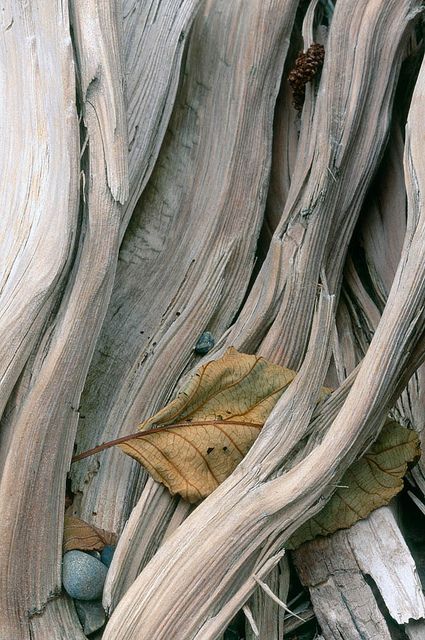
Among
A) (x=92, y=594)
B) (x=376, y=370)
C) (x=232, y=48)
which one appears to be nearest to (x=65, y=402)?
(x=92, y=594)

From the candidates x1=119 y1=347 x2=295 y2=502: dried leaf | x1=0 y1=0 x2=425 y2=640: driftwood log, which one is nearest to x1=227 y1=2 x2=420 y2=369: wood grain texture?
x1=0 y1=0 x2=425 y2=640: driftwood log

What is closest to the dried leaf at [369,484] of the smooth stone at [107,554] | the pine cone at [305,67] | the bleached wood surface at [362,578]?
the bleached wood surface at [362,578]

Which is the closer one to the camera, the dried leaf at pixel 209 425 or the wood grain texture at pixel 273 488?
the wood grain texture at pixel 273 488

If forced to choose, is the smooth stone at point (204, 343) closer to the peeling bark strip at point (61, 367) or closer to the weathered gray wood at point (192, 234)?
the weathered gray wood at point (192, 234)

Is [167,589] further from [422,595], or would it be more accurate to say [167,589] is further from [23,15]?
[23,15]

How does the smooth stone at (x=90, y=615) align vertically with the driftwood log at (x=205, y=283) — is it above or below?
below

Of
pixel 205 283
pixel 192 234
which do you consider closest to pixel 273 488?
pixel 205 283

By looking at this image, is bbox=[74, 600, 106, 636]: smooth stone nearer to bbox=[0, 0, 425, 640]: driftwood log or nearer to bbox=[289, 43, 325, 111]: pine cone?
bbox=[0, 0, 425, 640]: driftwood log
